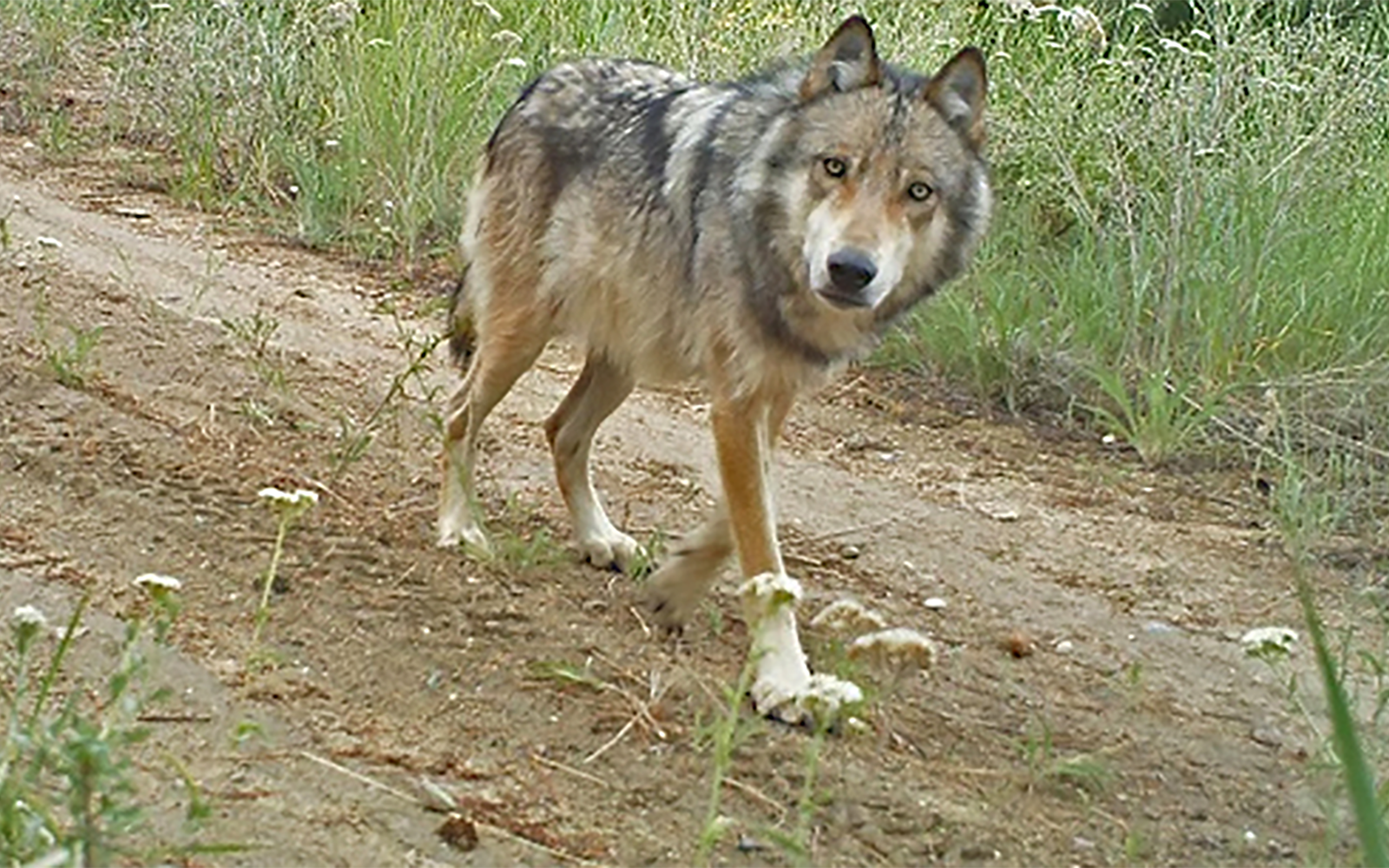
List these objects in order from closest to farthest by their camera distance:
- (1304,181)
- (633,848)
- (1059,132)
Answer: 1. (633,848)
2. (1304,181)
3. (1059,132)

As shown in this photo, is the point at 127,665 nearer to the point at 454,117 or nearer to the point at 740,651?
the point at 740,651

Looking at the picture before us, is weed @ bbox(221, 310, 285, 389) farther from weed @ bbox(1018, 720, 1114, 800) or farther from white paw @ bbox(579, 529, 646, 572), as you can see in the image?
weed @ bbox(1018, 720, 1114, 800)

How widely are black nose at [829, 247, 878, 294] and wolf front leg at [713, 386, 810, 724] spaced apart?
1.33 ft

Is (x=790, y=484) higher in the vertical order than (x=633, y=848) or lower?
lower

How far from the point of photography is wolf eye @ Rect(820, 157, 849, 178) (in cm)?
385

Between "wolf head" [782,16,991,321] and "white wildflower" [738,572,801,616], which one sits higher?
"wolf head" [782,16,991,321]

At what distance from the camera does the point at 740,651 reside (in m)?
3.89

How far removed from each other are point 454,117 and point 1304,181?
3.64 m

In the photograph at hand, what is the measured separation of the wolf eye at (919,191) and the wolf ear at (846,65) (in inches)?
11.1

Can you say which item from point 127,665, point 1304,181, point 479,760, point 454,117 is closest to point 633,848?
point 479,760

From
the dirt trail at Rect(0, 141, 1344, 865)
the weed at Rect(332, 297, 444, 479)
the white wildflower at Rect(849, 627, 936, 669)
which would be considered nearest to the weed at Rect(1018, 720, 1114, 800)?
the dirt trail at Rect(0, 141, 1344, 865)

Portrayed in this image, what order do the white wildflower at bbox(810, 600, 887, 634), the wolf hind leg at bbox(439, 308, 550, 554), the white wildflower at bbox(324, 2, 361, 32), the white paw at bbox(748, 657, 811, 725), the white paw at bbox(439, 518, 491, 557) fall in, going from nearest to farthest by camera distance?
the white wildflower at bbox(810, 600, 887, 634), the white paw at bbox(748, 657, 811, 725), the white paw at bbox(439, 518, 491, 557), the wolf hind leg at bbox(439, 308, 550, 554), the white wildflower at bbox(324, 2, 361, 32)

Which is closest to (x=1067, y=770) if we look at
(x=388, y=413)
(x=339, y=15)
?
(x=388, y=413)

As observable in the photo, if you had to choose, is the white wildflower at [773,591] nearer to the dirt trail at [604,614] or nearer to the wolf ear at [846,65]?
the dirt trail at [604,614]
